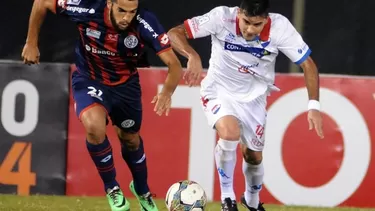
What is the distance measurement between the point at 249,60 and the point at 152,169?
251 centimetres

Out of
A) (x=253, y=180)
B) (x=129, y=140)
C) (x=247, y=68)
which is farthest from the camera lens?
(x=253, y=180)

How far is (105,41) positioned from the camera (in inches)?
349

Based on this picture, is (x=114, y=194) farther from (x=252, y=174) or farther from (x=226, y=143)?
(x=252, y=174)

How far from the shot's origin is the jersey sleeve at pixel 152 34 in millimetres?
8547

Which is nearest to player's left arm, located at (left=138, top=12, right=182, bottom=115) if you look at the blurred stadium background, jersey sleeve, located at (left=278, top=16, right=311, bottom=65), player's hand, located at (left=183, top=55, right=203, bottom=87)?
player's hand, located at (left=183, top=55, right=203, bottom=87)

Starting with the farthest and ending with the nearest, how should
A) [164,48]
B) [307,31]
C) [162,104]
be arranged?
1. [307,31]
2. [164,48]
3. [162,104]

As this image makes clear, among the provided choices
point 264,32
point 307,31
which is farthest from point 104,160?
point 307,31

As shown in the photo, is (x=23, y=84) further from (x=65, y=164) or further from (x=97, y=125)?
(x=97, y=125)

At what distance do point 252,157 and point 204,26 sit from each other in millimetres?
1174

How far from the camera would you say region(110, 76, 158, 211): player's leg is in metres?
9.08

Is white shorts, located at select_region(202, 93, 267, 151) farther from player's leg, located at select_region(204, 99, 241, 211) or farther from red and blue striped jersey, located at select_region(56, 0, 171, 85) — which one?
red and blue striped jersey, located at select_region(56, 0, 171, 85)

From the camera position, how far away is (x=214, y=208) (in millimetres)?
10477

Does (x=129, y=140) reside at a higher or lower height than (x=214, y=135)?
higher

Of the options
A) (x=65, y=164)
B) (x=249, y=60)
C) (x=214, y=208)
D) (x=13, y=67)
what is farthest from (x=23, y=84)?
(x=249, y=60)
